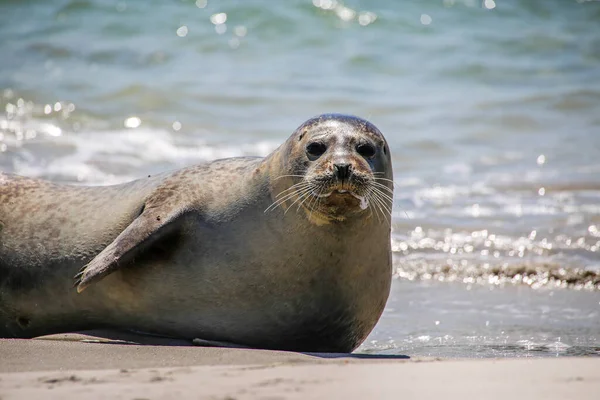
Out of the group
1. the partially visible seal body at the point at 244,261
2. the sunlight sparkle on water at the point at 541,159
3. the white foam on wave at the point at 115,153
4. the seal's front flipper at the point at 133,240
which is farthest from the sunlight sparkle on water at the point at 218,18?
the seal's front flipper at the point at 133,240

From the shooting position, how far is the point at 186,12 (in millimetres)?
18391

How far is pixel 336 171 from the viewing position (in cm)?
445

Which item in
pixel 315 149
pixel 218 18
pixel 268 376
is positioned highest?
pixel 218 18

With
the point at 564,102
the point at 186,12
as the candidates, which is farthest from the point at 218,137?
the point at 186,12

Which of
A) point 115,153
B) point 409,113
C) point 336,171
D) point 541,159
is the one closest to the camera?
point 336,171

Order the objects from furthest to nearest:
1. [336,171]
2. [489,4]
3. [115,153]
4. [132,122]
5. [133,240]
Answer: [489,4] < [132,122] < [115,153] < [133,240] < [336,171]

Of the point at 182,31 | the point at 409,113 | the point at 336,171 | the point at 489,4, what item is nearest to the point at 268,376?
the point at 336,171

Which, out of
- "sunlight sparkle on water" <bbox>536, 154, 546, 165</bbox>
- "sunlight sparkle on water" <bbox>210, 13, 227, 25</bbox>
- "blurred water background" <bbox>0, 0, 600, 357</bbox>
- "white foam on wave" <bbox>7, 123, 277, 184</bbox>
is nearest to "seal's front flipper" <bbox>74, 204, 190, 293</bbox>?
"blurred water background" <bbox>0, 0, 600, 357</bbox>

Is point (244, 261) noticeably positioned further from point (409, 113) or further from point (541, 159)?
point (409, 113)

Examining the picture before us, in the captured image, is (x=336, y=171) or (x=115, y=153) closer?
(x=336, y=171)

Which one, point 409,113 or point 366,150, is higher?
point 409,113

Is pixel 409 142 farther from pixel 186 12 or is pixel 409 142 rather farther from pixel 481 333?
pixel 186 12

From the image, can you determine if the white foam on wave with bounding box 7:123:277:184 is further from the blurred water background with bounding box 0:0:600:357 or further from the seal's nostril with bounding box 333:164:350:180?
the seal's nostril with bounding box 333:164:350:180

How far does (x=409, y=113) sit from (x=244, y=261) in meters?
8.53
